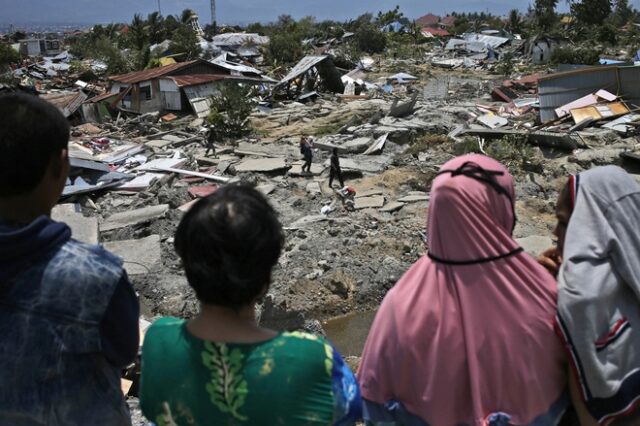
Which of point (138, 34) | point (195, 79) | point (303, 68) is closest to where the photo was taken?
point (195, 79)

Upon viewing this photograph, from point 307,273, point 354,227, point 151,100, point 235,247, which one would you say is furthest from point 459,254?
point 151,100

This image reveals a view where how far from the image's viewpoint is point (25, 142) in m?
1.33

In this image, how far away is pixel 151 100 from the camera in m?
19.5

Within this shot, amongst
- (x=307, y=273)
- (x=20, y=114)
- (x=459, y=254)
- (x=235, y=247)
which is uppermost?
(x=20, y=114)

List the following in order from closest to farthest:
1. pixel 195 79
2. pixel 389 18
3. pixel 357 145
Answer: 1. pixel 357 145
2. pixel 195 79
3. pixel 389 18

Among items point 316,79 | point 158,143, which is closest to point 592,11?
point 316,79

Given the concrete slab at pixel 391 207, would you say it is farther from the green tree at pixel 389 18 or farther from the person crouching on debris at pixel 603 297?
the green tree at pixel 389 18

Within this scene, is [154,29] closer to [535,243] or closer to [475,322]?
[535,243]

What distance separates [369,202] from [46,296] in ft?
25.7

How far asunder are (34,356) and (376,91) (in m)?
22.2

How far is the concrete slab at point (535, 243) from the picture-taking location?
6637 millimetres

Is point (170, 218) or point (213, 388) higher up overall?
point (213, 388)

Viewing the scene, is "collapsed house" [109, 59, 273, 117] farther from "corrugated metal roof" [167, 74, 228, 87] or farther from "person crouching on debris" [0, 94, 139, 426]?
"person crouching on debris" [0, 94, 139, 426]

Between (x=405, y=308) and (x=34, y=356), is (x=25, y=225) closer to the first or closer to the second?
(x=34, y=356)
